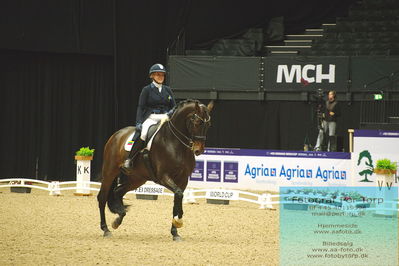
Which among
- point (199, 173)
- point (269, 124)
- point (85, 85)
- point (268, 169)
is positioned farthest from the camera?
point (85, 85)

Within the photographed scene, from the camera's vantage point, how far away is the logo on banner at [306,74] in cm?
2233

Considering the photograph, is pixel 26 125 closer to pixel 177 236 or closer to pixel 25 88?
pixel 25 88

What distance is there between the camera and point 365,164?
17.3 metres

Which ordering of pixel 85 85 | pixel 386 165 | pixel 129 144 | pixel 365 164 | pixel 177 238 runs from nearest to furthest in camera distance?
1. pixel 177 238
2. pixel 129 144
3. pixel 386 165
4. pixel 365 164
5. pixel 85 85

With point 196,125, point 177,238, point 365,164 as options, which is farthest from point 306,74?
point 177,238

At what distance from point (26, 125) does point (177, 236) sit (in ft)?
44.7

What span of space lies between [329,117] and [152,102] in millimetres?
10383

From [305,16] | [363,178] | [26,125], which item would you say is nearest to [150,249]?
[363,178]

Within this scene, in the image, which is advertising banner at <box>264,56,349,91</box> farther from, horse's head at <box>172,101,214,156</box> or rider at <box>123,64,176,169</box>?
horse's head at <box>172,101,214,156</box>

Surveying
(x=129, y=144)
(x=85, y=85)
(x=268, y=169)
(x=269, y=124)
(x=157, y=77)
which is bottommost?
(x=268, y=169)

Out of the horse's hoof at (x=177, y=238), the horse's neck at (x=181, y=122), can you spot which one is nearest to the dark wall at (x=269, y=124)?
the horse's neck at (x=181, y=122)

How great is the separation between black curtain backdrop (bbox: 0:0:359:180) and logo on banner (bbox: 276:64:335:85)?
72cm

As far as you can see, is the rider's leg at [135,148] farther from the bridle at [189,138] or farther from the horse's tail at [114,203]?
the horse's tail at [114,203]

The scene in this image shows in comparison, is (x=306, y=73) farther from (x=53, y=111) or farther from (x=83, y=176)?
(x=53, y=111)
